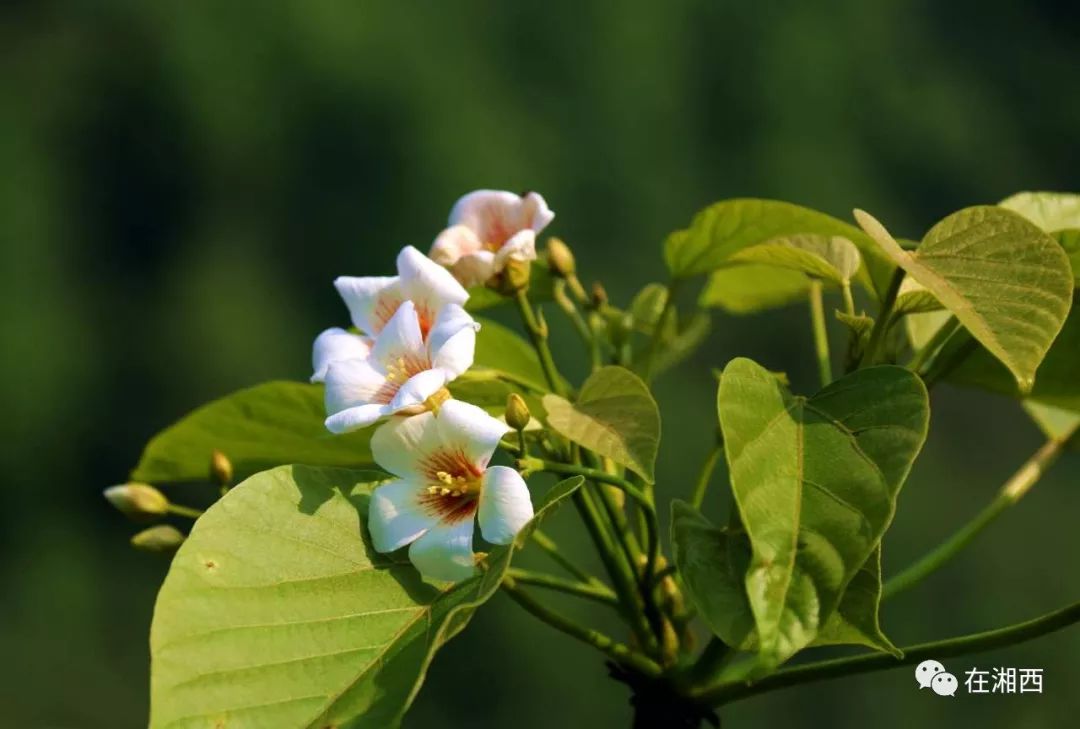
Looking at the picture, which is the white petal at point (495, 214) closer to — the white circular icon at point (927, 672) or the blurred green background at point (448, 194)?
the white circular icon at point (927, 672)

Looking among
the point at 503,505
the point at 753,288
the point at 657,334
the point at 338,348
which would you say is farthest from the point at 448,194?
the point at 503,505

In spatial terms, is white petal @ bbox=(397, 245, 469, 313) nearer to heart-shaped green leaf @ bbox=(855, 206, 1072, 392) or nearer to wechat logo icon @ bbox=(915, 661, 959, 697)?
heart-shaped green leaf @ bbox=(855, 206, 1072, 392)

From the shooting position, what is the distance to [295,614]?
54 centimetres

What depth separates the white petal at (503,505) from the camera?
0.54 meters

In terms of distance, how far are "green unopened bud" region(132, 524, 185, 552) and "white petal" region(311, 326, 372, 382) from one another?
118 millimetres

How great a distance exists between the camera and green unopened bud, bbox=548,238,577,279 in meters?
0.75

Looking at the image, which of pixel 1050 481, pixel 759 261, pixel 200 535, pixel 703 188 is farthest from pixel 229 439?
pixel 1050 481

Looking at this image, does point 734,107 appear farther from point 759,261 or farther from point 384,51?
point 759,261

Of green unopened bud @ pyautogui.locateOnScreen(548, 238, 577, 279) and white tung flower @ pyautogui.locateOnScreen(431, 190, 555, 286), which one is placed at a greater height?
white tung flower @ pyautogui.locateOnScreen(431, 190, 555, 286)

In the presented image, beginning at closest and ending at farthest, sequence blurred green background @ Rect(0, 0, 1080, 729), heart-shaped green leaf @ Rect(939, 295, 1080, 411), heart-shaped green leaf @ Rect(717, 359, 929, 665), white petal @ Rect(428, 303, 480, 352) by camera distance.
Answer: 1. heart-shaped green leaf @ Rect(717, 359, 929, 665)
2. white petal @ Rect(428, 303, 480, 352)
3. heart-shaped green leaf @ Rect(939, 295, 1080, 411)
4. blurred green background @ Rect(0, 0, 1080, 729)

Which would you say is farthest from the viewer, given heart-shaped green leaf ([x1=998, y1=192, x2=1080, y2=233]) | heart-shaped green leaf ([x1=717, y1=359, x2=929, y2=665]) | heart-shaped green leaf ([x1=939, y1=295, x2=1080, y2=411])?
heart-shaped green leaf ([x1=998, y1=192, x2=1080, y2=233])

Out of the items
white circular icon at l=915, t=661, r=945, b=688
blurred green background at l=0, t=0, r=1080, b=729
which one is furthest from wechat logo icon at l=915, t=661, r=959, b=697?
blurred green background at l=0, t=0, r=1080, b=729

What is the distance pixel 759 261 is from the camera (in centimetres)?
68

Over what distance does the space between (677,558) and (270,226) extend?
8.24m
